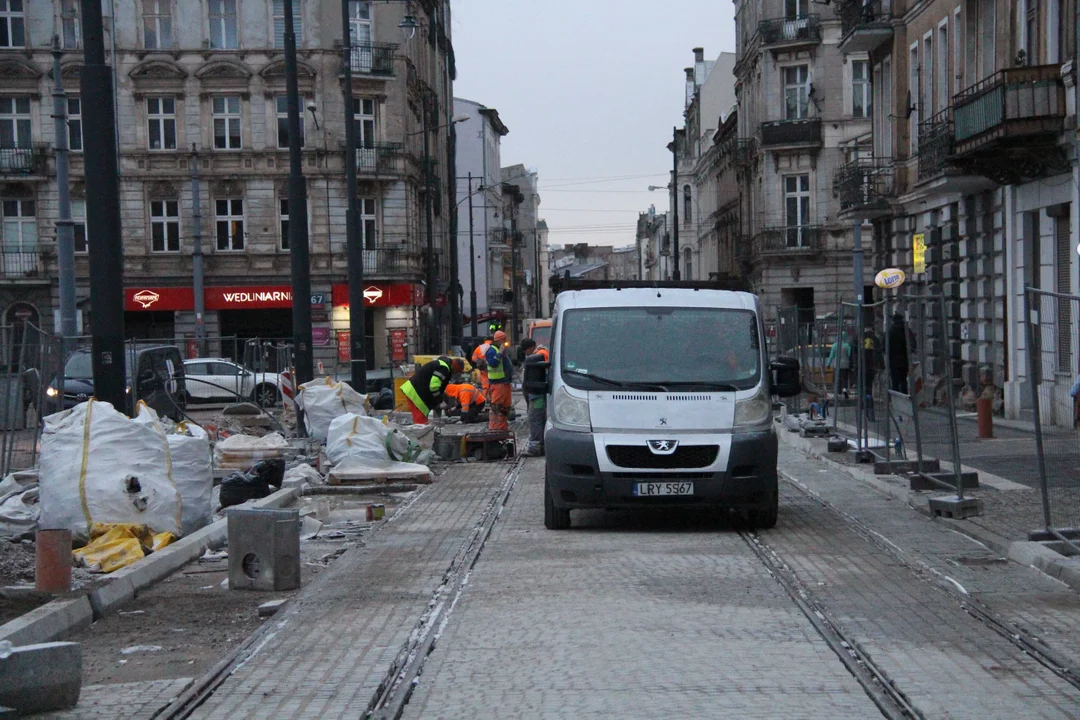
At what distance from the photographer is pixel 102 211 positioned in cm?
1312

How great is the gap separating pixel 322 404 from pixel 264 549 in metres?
13.3

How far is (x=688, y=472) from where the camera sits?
12.0 metres

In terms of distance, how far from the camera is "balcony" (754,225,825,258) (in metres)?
A: 57.4

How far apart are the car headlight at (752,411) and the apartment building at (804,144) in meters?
44.6

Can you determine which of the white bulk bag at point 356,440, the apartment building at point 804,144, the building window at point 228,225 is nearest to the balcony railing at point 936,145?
Result: the white bulk bag at point 356,440

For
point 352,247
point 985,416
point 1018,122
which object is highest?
point 1018,122

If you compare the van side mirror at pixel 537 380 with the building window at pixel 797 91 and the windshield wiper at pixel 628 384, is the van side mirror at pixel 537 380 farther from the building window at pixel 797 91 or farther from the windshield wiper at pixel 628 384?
the building window at pixel 797 91

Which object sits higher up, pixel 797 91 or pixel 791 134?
pixel 797 91

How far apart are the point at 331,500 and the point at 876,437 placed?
6.78m

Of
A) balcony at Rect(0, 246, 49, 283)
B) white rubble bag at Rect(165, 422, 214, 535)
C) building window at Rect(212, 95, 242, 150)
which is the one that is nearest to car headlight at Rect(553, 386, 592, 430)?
white rubble bag at Rect(165, 422, 214, 535)

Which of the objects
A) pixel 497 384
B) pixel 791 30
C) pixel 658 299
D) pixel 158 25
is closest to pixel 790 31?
pixel 791 30

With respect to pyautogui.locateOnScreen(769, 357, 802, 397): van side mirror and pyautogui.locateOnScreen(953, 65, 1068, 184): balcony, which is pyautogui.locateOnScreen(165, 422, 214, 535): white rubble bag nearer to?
pyautogui.locateOnScreen(769, 357, 802, 397): van side mirror

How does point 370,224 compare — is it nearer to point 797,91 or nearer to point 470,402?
point 797,91

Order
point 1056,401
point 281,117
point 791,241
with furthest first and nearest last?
1. point 791,241
2. point 281,117
3. point 1056,401
